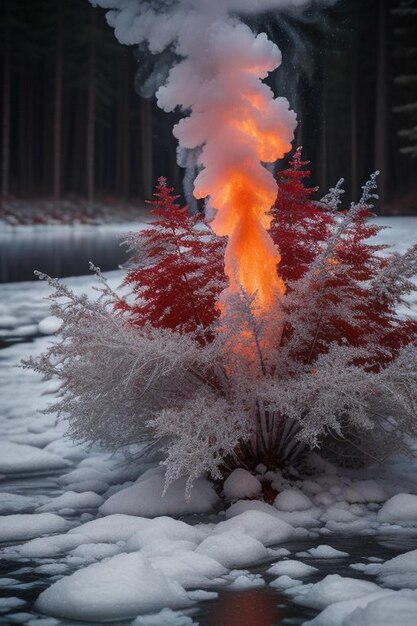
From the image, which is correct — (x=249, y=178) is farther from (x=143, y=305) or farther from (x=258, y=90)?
(x=143, y=305)

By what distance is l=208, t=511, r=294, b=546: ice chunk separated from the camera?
516cm

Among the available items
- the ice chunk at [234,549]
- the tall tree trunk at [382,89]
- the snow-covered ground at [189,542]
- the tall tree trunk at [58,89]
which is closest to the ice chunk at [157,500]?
the snow-covered ground at [189,542]

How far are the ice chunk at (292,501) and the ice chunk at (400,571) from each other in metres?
1.12

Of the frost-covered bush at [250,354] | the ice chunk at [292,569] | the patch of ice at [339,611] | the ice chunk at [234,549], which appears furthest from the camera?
the frost-covered bush at [250,354]

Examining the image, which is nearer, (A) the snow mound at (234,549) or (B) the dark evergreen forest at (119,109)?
(A) the snow mound at (234,549)

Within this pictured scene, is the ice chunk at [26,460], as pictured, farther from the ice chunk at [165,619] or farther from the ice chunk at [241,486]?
the ice chunk at [165,619]

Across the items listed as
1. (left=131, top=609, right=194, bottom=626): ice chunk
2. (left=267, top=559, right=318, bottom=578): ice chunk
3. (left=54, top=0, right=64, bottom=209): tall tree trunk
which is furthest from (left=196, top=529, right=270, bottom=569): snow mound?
(left=54, top=0, right=64, bottom=209): tall tree trunk

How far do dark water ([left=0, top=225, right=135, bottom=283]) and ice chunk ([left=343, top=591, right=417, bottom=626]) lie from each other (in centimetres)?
954

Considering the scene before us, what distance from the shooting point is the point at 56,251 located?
24375 mm

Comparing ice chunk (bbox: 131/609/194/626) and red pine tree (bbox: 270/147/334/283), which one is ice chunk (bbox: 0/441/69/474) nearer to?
red pine tree (bbox: 270/147/334/283)

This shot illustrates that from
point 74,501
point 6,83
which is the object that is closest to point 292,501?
point 74,501

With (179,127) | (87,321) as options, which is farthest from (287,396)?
(179,127)

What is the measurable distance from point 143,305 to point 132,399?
95 cm

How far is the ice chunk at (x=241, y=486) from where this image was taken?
19.5 feet
